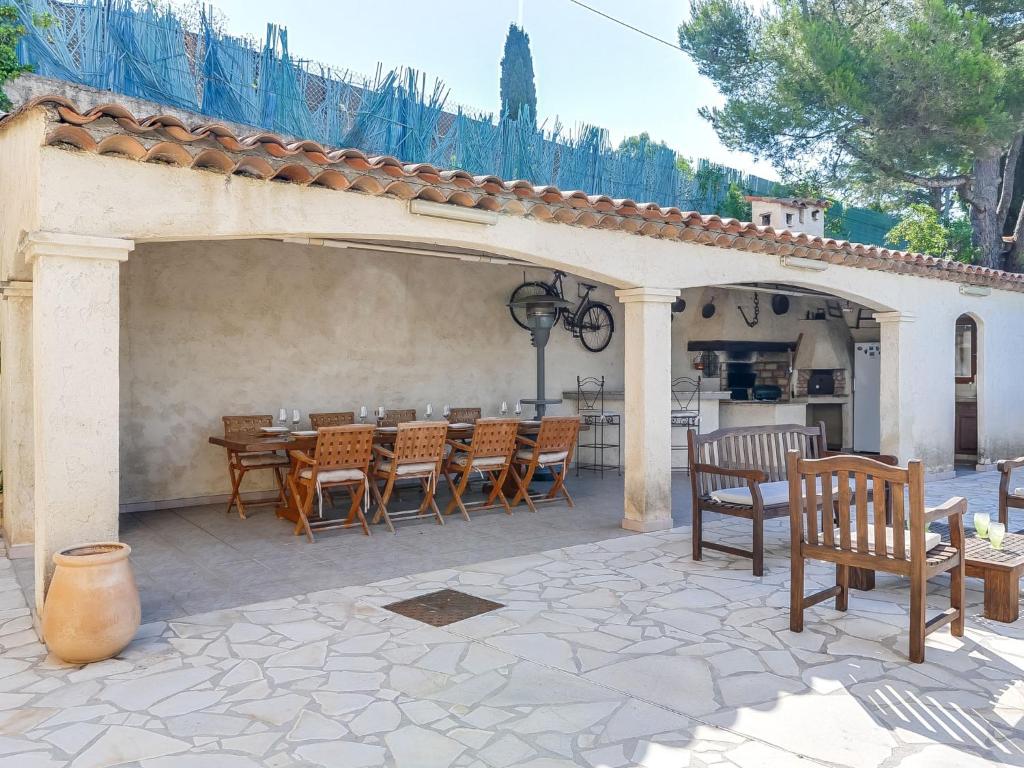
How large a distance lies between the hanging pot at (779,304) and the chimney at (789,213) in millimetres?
1781

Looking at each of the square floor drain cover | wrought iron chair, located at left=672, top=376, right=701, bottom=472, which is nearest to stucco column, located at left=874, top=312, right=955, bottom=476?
wrought iron chair, located at left=672, top=376, right=701, bottom=472

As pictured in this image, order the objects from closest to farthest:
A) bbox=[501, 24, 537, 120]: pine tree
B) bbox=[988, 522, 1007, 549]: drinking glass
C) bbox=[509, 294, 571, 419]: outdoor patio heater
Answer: bbox=[988, 522, 1007, 549]: drinking glass
bbox=[509, 294, 571, 419]: outdoor patio heater
bbox=[501, 24, 537, 120]: pine tree

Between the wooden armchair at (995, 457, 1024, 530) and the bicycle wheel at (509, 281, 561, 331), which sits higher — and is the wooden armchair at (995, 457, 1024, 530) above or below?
below

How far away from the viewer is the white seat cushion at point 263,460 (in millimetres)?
7488

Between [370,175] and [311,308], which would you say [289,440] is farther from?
[370,175]

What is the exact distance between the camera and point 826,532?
4.04 meters

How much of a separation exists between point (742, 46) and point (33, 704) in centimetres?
1431

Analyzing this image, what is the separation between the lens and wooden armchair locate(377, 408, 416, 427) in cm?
870

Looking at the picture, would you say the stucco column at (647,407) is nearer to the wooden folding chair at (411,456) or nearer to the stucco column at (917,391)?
the wooden folding chair at (411,456)

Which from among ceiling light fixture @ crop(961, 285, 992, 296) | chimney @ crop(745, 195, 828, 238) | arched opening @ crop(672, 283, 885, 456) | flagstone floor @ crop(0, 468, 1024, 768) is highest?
chimney @ crop(745, 195, 828, 238)

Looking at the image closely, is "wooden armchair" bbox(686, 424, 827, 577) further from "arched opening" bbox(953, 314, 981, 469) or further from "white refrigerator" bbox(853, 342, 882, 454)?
"white refrigerator" bbox(853, 342, 882, 454)

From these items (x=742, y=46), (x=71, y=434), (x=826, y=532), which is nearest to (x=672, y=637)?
(x=826, y=532)

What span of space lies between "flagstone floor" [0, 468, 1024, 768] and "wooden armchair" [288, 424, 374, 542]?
1592 mm

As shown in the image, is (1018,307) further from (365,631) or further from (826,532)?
(365,631)
